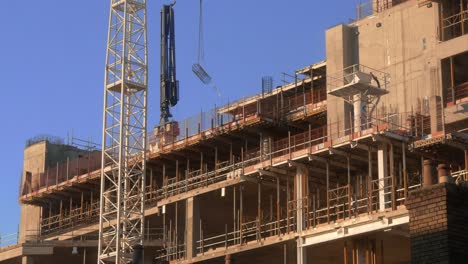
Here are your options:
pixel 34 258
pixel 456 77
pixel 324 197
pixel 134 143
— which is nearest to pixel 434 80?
pixel 456 77

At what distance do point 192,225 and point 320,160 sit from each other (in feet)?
40.2

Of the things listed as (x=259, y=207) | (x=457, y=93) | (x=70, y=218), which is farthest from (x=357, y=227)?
(x=70, y=218)

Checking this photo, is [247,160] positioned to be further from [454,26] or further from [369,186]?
[454,26]

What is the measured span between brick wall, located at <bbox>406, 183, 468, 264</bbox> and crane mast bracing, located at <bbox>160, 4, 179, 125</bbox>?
71.1 metres

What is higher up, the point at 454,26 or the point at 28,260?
the point at 454,26

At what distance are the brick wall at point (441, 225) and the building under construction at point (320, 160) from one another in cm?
1695

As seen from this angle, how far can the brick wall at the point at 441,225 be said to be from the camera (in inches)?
1208

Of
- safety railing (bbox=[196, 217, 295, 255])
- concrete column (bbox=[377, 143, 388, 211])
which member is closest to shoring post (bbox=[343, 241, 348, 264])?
concrete column (bbox=[377, 143, 388, 211])

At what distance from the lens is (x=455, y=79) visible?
195 ft

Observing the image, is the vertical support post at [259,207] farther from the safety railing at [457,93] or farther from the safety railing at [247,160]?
the safety railing at [457,93]

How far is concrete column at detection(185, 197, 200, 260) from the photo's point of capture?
227 feet

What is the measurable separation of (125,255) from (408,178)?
81.1 ft

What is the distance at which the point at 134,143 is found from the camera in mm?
78875

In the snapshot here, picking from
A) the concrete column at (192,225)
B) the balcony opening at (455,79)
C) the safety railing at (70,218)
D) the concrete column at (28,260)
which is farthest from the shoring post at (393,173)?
the concrete column at (28,260)
